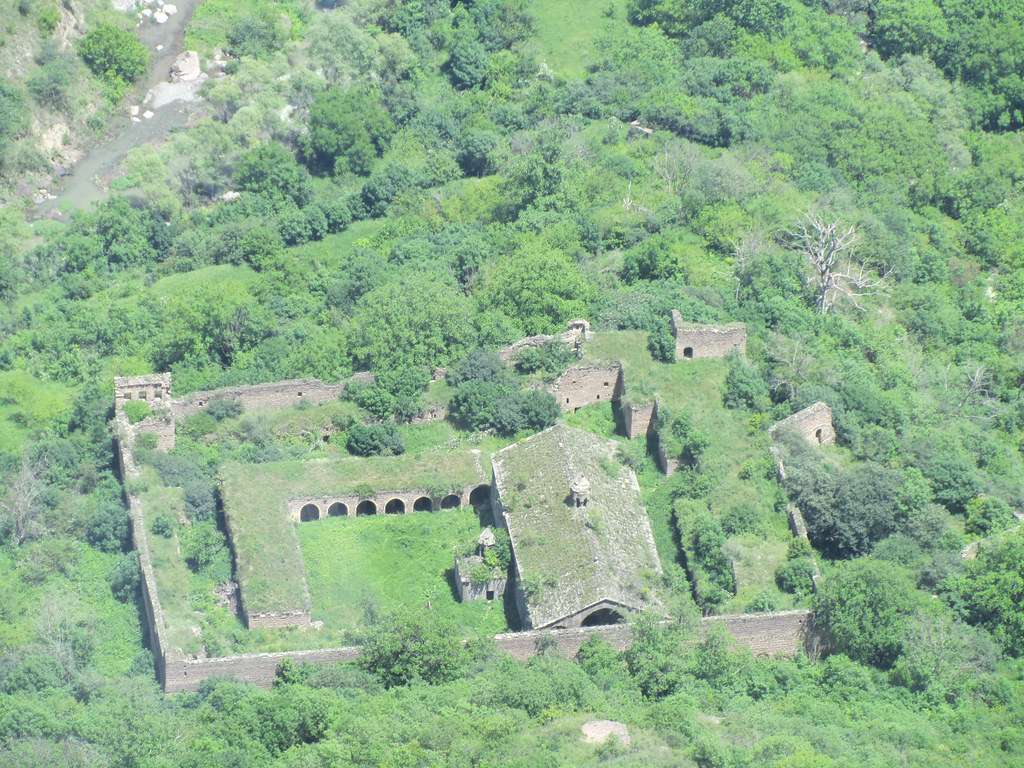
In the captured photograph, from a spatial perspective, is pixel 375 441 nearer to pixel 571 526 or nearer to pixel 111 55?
pixel 571 526

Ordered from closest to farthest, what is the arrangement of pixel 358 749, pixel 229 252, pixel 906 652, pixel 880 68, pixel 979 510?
pixel 358 749, pixel 906 652, pixel 979 510, pixel 229 252, pixel 880 68

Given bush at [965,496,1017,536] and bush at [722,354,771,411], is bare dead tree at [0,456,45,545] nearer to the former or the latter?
bush at [722,354,771,411]

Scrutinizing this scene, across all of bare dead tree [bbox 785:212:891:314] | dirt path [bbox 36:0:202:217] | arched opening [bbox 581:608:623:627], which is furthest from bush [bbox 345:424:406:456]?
dirt path [bbox 36:0:202:217]

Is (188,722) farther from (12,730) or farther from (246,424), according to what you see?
(246,424)

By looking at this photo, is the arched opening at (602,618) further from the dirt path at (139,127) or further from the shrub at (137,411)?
the dirt path at (139,127)

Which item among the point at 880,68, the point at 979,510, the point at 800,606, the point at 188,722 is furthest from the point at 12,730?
the point at 880,68
